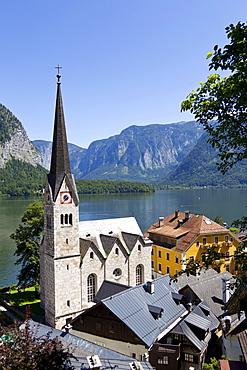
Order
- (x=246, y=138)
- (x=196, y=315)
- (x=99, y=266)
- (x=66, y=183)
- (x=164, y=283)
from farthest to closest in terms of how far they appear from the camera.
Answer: (x=99, y=266), (x=66, y=183), (x=164, y=283), (x=196, y=315), (x=246, y=138)

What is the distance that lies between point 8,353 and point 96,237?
2865cm

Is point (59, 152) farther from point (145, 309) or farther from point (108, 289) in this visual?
point (145, 309)

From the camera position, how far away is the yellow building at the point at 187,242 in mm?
42625

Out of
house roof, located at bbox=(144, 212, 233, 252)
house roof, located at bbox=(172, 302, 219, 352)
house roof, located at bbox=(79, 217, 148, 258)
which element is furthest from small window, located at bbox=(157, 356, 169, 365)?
house roof, located at bbox=(144, 212, 233, 252)

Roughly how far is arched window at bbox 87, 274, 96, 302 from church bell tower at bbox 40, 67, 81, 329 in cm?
201

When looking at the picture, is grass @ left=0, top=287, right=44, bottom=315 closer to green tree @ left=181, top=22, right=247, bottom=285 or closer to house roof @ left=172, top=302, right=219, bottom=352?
house roof @ left=172, top=302, right=219, bottom=352

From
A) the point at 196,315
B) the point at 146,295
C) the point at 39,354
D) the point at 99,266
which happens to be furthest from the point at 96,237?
the point at 39,354

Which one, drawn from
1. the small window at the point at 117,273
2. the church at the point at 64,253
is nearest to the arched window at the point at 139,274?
the small window at the point at 117,273

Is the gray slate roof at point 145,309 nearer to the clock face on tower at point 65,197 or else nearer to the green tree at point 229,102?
the clock face on tower at point 65,197

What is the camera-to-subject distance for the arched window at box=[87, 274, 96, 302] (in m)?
34.2

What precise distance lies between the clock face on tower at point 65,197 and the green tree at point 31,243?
1064cm

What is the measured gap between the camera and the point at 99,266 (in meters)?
34.9

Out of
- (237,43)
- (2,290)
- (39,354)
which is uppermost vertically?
(237,43)

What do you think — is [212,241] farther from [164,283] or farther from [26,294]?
[26,294]
